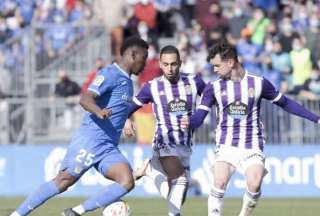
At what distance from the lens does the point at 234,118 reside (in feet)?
42.7

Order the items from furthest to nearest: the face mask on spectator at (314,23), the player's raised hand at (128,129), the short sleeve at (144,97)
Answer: the face mask on spectator at (314,23) < the short sleeve at (144,97) < the player's raised hand at (128,129)

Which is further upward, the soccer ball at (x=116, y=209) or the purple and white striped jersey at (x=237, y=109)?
the purple and white striped jersey at (x=237, y=109)

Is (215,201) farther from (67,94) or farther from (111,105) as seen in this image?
(67,94)

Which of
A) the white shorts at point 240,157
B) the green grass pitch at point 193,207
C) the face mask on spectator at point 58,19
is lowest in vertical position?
the green grass pitch at point 193,207

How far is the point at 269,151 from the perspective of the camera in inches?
874

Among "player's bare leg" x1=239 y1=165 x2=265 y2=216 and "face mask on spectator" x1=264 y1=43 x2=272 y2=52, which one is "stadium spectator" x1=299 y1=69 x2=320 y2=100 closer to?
"face mask on spectator" x1=264 y1=43 x2=272 y2=52

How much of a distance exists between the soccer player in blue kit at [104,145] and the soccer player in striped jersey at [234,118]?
118 cm

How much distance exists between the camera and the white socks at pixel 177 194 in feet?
43.3

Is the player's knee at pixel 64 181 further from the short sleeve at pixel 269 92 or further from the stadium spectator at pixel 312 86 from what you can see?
the stadium spectator at pixel 312 86

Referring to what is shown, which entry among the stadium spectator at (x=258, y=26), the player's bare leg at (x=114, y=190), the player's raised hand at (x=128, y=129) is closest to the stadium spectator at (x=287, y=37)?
the stadium spectator at (x=258, y=26)

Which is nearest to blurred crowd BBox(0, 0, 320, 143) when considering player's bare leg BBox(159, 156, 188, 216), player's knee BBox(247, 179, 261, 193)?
player's bare leg BBox(159, 156, 188, 216)

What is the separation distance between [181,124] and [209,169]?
8761 millimetres

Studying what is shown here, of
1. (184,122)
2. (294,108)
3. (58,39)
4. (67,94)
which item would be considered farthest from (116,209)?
(58,39)

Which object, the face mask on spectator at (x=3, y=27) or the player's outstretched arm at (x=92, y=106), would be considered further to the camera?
the face mask on spectator at (x=3, y=27)
